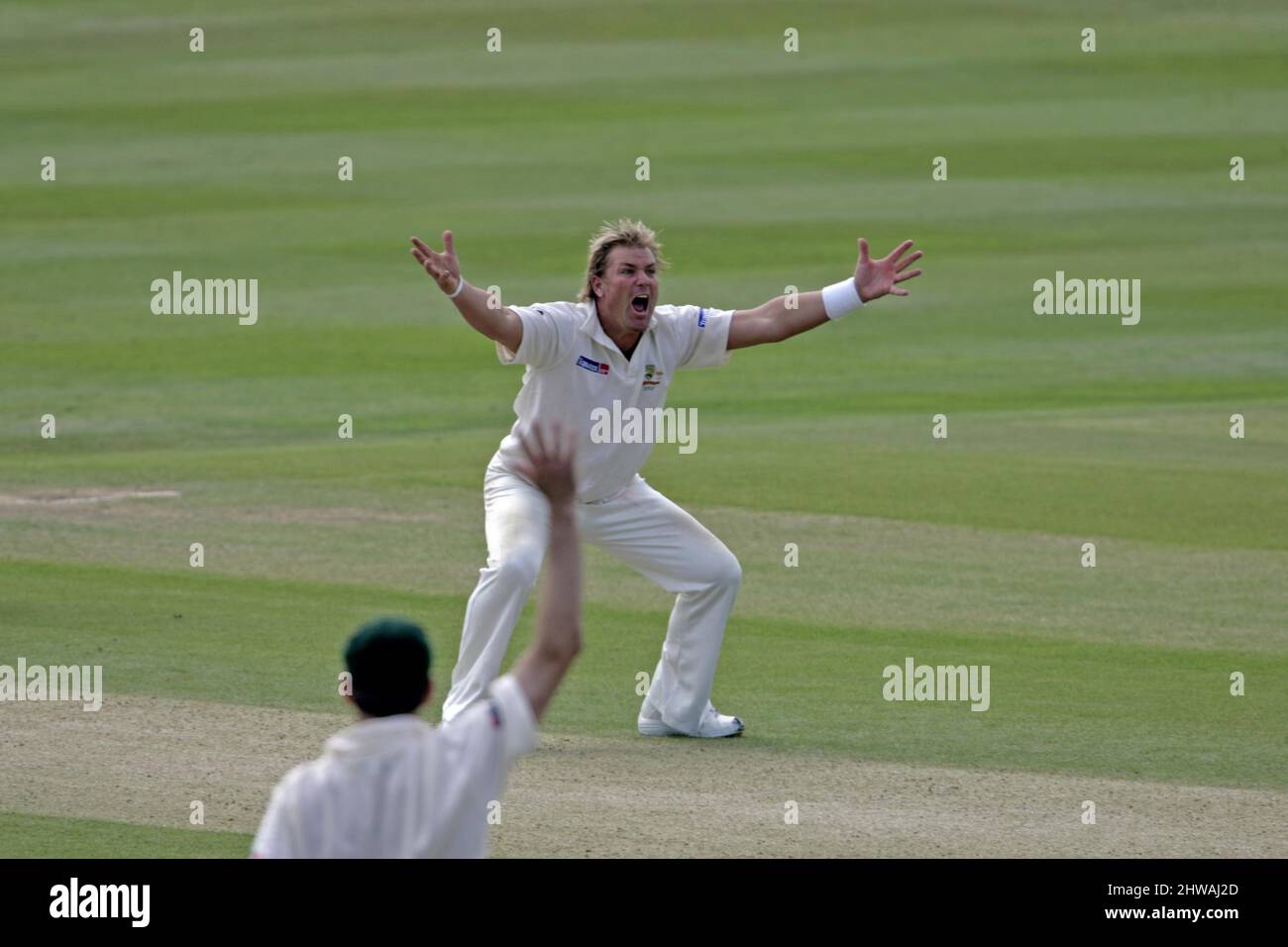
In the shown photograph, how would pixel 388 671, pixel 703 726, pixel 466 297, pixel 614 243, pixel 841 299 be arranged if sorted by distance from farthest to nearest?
pixel 841 299 < pixel 703 726 < pixel 614 243 < pixel 466 297 < pixel 388 671

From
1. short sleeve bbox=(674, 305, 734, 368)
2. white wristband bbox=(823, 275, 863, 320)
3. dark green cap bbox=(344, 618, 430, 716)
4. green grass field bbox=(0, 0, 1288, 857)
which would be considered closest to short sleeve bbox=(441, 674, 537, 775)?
dark green cap bbox=(344, 618, 430, 716)

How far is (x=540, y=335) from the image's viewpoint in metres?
8.80

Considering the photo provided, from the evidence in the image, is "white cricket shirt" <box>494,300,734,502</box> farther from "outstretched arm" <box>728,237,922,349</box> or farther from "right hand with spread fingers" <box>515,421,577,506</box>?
"right hand with spread fingers" <box>515,421,577,506</box>

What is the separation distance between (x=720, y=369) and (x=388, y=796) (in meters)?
18.2

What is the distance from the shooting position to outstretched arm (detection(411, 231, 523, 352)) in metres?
8.28

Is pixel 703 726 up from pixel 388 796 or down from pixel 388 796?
down

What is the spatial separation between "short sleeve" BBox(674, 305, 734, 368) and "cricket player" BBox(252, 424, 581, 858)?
5.11 m

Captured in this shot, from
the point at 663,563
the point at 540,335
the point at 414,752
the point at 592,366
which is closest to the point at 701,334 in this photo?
the point at 592,366

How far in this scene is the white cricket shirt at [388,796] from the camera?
401cm

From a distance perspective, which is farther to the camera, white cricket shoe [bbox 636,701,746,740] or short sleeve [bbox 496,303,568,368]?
white cricket shoe [bbox 636,701,746,740]

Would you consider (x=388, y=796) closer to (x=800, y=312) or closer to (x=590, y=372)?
(x=590, y=372)

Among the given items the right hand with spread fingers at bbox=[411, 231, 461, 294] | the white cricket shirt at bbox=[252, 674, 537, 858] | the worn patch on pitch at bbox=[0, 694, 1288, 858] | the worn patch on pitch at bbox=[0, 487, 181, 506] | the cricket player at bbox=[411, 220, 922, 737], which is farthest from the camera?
the worn patch on pitch at bbox=[0, 487, 181, 506]

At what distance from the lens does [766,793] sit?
8.03 metres
